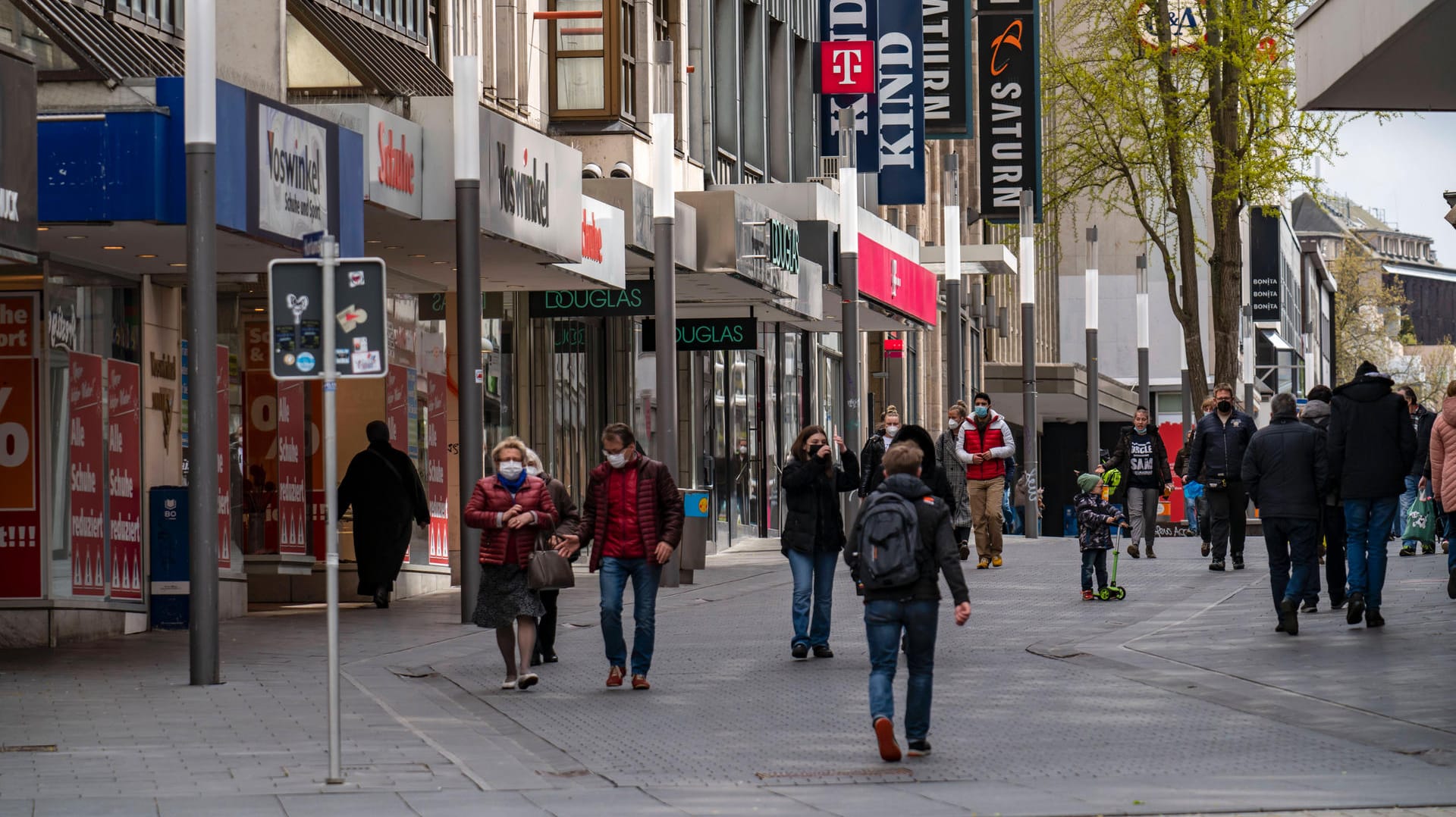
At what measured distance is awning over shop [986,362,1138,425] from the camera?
2189 inches

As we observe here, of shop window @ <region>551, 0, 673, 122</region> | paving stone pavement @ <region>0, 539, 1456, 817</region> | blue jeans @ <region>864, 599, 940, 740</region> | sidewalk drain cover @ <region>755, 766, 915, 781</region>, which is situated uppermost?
shop window @ <region>551, 0, 673, 122</region>

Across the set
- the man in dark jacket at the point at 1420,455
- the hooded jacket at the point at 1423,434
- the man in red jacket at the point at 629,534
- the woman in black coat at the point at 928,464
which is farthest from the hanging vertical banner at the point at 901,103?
the man in red jacket at the point at 629,534

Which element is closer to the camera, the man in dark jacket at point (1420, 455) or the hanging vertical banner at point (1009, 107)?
the man in dark jacket at point (1420, 455)

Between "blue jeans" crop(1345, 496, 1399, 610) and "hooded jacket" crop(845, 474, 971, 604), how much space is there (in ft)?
19.5

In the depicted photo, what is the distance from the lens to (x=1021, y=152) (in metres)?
41.3

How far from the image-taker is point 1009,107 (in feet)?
138

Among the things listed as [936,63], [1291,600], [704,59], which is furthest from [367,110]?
[936,63]

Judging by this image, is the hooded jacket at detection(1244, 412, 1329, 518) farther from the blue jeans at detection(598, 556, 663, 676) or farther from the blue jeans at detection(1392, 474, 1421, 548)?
the blue jeans at detection(1392, 474, 1421, 548)

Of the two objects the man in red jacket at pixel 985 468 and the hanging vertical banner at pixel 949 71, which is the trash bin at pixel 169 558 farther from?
the hanging vertical banner at pixel 949 71

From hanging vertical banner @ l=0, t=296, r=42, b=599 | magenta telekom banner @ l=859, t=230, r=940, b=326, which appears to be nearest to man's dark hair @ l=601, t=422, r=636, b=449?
hanging vertical banner @ l=0, t=296, r=42, b=599

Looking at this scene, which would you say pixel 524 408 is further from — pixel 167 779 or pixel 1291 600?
pixel 167 779

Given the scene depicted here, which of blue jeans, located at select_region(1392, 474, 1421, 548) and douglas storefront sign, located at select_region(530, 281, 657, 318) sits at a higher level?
douglas storefront sign, located at select_region(530, 281, 657, 318)

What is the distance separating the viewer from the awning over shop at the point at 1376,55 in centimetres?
1266

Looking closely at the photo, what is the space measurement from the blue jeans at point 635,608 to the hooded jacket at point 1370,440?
5371 mm
